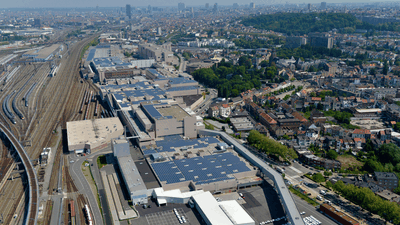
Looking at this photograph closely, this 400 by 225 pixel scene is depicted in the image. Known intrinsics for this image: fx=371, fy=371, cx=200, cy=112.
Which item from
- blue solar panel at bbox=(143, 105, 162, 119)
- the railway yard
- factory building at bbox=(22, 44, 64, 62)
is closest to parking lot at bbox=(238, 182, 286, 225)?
the railway yard

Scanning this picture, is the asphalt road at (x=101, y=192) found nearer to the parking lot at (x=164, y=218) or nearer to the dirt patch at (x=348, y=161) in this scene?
the parking lot at (x=164, y=218)

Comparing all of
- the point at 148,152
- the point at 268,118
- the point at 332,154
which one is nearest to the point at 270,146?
the point at 332,154

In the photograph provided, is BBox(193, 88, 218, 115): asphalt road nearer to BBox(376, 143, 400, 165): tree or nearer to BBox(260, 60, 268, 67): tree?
BBox(260, 60, 268, 67): tree

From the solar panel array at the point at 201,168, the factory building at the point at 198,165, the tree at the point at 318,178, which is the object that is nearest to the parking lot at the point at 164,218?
the factory building at the point at 198,165

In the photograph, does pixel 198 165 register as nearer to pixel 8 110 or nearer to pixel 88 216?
A: pixel 88 216

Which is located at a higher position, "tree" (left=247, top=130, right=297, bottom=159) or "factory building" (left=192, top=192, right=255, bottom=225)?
"tree" (left=247, top=130, right=297, bottom=159)

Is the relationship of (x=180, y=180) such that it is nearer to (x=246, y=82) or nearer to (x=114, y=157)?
(x=114, y=157)

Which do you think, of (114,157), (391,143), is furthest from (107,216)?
(391,143)
